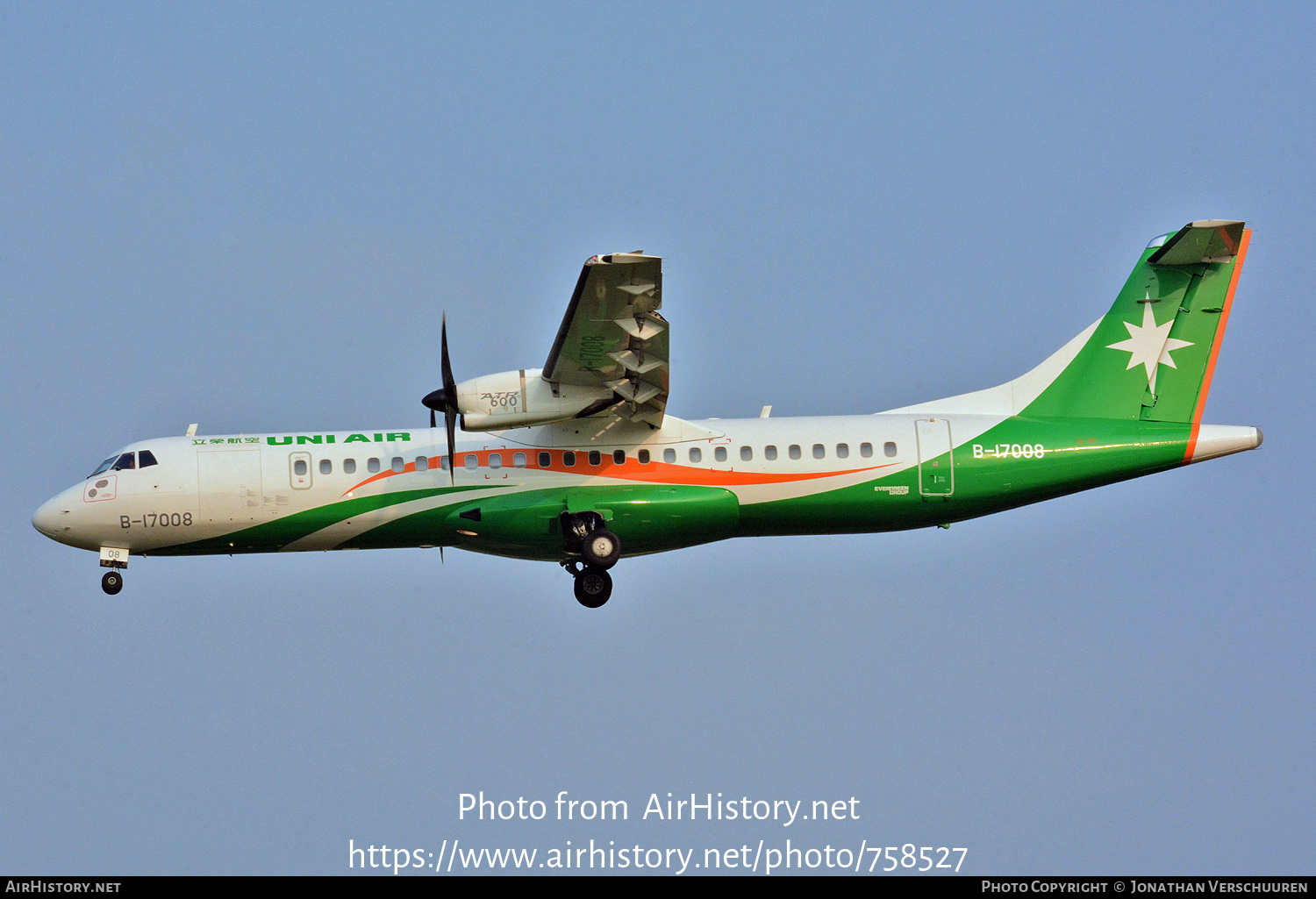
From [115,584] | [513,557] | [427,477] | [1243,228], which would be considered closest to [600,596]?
[513,557]

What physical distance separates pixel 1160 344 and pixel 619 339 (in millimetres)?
9624

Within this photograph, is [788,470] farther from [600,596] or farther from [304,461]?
[304,461]

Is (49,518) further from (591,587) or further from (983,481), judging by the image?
(983,481)

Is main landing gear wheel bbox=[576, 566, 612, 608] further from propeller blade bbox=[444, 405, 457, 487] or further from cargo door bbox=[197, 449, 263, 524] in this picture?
cargo door bbox=[197, 449, 263, 524]

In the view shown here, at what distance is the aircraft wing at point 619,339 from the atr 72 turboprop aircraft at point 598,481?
12cm

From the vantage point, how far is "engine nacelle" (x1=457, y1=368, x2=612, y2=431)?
19938 mm

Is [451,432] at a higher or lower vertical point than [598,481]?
higher

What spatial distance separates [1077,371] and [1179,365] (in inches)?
65.7

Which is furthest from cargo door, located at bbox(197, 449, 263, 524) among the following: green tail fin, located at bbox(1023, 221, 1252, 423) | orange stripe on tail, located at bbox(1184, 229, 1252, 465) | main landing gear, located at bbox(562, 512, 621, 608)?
orange stripe on tail, located at bbox(1184, 229, 1252, 465)

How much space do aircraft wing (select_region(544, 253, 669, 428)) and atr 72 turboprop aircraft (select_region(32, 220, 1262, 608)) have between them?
121 mm

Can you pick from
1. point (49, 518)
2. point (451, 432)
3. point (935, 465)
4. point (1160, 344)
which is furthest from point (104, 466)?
point (1160, 344)

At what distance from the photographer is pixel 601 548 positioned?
70.2 feet

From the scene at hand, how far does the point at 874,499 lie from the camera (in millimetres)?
22000
